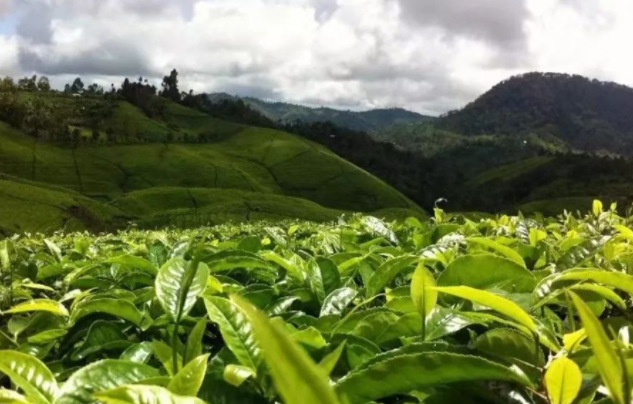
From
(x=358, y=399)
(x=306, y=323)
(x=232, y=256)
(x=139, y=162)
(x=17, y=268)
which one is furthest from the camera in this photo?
(x=139, y=162)

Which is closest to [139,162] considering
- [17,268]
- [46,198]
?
[46,198]

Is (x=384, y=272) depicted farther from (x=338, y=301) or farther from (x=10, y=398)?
(x=10, y=398)

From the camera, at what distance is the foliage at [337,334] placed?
2.26 ft

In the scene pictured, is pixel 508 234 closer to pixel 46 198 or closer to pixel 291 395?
pixel 291 395

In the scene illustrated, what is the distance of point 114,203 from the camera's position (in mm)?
54656

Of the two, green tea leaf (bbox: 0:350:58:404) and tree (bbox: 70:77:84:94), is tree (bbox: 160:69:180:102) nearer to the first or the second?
tree (bbox: 70:77:84:94)

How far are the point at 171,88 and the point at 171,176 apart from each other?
4590 cm

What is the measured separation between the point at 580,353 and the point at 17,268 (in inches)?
74.0

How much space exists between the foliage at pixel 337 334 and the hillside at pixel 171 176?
148ft

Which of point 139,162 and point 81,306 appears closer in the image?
point 81,306

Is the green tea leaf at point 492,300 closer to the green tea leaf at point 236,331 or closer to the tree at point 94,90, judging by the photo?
the green tea leaf at point 236,331

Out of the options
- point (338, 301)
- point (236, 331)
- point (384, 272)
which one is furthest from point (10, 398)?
point (384, 272)

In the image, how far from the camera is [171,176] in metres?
75.4

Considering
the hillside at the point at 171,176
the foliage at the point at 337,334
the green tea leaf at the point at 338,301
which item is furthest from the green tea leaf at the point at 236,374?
the hillside at the point at 171,176
